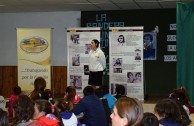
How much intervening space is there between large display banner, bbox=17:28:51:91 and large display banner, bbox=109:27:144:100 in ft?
5.88

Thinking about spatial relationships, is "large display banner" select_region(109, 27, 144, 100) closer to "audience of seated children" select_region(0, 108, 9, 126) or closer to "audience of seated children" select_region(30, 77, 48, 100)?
"audience of seated children" select_region(30, 77, 48, 100)

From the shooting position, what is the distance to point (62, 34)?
429 inches

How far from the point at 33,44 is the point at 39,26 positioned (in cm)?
174

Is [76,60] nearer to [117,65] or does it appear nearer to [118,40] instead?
[117,65]

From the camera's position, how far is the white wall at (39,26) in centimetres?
1089

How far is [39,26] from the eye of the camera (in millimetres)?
11062

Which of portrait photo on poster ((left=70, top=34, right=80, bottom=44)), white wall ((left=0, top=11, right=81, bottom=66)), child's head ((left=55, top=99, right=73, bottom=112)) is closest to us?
child's head ((left=55, top=99, right=73, bottom=112))

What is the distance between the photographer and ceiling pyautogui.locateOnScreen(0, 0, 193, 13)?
8.95m

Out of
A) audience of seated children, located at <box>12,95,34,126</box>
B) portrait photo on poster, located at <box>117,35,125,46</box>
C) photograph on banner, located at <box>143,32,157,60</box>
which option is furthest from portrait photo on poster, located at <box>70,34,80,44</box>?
audience of seated children, located at <box>12,95,34,126</box>

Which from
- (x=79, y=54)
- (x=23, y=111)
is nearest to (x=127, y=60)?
(x=79, y=54)

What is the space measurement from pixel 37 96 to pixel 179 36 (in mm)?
3247

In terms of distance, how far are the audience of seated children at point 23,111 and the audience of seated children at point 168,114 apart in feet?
4.07

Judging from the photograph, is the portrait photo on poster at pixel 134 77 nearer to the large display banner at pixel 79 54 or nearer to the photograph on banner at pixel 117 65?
the photograph on banner at pixel 117 65

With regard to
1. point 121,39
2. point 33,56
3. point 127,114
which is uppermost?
point 121,39
